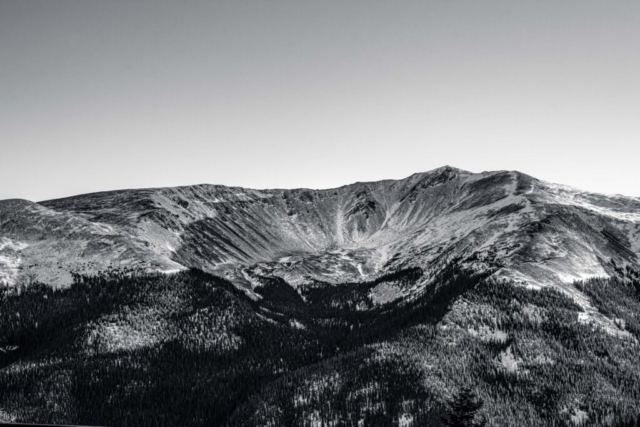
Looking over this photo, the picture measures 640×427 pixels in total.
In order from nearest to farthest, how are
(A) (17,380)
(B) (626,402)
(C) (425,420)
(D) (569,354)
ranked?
(C) (425,420) → (B) (626,402) → (A) (17,380) → (D) (569,354)

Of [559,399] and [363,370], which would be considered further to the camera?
[363,370]

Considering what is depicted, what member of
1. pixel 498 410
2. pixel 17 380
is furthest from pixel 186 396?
pixel 498 410

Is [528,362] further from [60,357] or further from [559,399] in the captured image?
[60,357]

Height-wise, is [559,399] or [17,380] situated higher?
[17,380]

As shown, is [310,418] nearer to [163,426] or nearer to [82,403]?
[163,426]

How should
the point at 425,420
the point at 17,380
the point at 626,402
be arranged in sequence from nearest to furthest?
the point at 425,420 < the point at 626,402 < the point at 17,380

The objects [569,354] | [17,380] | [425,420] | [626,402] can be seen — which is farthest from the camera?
[569,354]

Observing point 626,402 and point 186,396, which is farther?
point 186,396

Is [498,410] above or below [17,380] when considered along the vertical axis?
below

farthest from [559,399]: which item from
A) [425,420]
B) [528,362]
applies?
[425,420]
